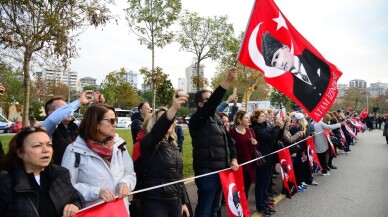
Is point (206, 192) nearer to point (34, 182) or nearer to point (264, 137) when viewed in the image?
point (264, 137)

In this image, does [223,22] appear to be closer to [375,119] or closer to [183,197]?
[375,119]

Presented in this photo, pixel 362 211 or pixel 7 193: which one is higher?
pixel 7 193

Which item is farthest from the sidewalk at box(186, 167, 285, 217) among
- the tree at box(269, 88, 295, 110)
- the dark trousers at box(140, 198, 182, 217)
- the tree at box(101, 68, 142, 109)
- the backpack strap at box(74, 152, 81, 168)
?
the tree at box(269, 88, 295, 110)

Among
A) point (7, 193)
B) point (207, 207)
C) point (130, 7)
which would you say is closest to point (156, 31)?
point (130, 7)

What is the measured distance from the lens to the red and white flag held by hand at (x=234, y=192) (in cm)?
452

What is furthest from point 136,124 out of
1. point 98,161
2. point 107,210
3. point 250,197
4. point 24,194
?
point 24,194

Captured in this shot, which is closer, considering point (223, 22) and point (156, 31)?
point (156, 31)

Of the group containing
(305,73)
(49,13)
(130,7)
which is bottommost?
(305,73)

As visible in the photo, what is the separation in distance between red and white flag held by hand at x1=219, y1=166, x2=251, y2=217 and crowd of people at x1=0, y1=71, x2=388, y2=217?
10 centimetres

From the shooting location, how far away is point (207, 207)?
445 cm

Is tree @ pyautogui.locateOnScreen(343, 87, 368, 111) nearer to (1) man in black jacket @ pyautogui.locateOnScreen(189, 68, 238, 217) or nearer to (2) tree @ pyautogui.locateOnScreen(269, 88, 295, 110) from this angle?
(2) tree @ pyautogui.locateOnScreen(269, 88, 295, 110)

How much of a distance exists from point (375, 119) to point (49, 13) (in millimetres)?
40323

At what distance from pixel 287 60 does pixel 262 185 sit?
2162 mm

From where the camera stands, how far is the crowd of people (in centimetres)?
250
